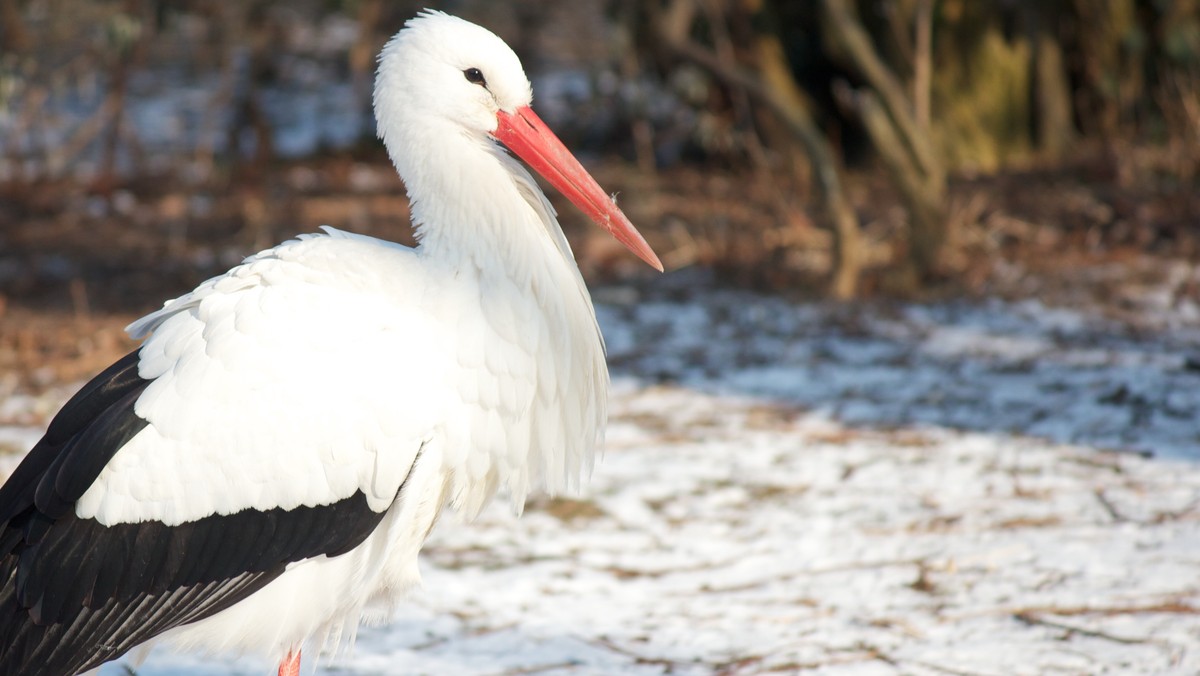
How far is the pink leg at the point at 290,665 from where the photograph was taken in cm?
315

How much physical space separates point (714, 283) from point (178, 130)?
22.2 feet

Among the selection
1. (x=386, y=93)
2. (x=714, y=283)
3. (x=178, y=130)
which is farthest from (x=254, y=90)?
(x=386, y=93)

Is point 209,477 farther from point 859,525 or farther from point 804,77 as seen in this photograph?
point 804,77

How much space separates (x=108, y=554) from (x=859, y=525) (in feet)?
8.24

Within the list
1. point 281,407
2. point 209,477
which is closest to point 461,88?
point 281,407

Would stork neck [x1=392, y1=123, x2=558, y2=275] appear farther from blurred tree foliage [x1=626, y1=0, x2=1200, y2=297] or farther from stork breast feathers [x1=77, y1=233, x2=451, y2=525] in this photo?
blurred tree foliage [x1=626, y1=0, x2=1200, y2=297]

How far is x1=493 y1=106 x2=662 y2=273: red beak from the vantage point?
326 centimetres

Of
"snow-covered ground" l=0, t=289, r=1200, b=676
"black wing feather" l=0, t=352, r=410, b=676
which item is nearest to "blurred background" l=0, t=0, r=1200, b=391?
"snow-covered ground" l=0, t=289, r=1200, b=676

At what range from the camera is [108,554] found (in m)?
2.87

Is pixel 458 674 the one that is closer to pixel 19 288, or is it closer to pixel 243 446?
pixel 243 446

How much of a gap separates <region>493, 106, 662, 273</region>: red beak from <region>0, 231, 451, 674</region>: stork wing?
59 cm

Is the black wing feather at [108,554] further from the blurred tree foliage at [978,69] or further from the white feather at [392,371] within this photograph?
the blurred tree foliage at [978,69]

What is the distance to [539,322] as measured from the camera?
3100 mm

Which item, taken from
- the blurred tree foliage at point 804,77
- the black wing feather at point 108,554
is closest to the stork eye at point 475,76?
the black wing feather at point 108,554
